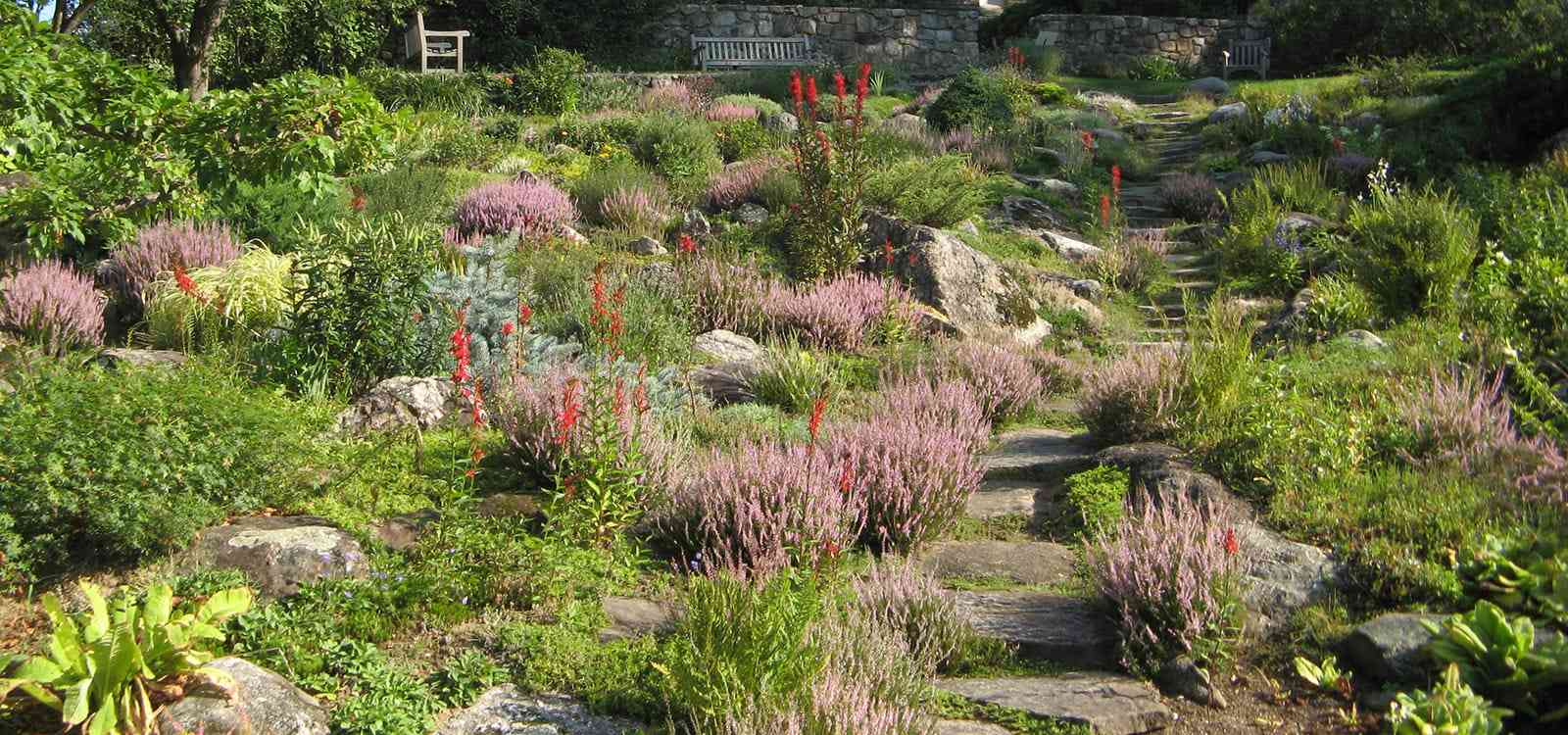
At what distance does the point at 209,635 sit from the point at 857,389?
4674mm

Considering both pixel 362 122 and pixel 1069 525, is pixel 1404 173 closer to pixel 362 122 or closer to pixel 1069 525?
pixel 1069 525

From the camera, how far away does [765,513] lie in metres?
5.16

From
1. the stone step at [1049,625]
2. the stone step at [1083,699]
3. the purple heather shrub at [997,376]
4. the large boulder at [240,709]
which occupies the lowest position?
the stone step at [1083,699]

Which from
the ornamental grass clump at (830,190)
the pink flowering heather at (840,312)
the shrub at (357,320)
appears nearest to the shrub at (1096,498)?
the pink flowering heather at (840,312)

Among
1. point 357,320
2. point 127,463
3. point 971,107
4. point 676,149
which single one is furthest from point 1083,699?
point 971,107

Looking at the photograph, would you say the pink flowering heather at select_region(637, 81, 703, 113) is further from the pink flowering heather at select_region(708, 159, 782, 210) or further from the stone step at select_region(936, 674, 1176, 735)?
the stone step at select_region(936, 674, 1176, 735)

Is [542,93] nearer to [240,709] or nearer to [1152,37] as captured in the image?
[1152,37]

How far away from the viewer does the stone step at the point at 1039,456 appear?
21.1ft

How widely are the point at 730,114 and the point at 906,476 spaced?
11.4 meters

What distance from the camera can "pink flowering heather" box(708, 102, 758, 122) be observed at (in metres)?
15.9

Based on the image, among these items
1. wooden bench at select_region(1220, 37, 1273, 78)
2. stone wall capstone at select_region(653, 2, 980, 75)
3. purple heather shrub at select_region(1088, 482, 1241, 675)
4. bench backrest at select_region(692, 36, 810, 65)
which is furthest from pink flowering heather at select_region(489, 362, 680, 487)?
wooden bench at select_region(1220, 37, 1273, 78)

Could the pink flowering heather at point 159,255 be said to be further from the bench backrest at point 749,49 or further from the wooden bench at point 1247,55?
the wooden bench at point 1247,55

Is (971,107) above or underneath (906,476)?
above

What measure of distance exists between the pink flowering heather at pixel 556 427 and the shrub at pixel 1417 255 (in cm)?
544
